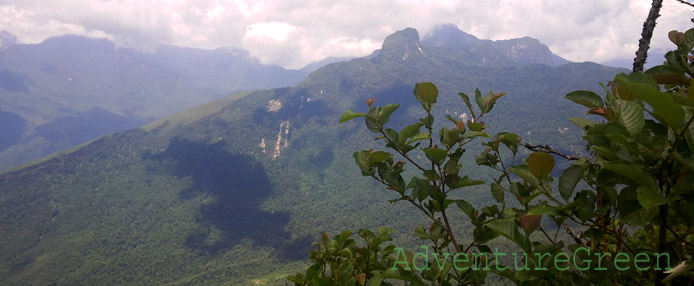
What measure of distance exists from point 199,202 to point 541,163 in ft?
566

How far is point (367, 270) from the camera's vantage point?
249cm

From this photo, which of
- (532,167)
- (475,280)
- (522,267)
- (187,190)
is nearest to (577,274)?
(522,267)

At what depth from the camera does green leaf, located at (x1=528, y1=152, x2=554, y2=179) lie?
1.42 meters

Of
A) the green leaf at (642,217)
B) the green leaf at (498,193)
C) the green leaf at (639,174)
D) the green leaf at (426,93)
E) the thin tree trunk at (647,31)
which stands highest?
the thin tree trunk at (647,31)

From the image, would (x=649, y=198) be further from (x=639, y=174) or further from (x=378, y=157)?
(x=378, y=157)

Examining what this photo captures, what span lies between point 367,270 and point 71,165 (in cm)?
20437

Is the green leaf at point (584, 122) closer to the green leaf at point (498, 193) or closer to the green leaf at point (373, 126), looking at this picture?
the green leaf at point (498, 193)

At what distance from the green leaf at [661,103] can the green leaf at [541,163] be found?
1.51 feet

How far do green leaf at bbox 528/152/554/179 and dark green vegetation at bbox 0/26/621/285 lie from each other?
320 feet

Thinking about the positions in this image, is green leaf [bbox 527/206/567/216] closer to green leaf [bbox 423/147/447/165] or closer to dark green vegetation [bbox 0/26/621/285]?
green leaf [bbox 423/147/447/165]

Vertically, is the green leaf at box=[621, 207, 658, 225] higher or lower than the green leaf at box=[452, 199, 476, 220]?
higher

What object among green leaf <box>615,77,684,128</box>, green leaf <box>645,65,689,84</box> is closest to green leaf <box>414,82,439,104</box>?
green leaf <box>645,65,689,84</box>

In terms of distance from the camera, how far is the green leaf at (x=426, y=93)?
204 centimetres

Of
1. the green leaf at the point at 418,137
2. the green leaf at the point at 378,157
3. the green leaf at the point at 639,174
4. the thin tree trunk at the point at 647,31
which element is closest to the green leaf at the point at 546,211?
the green leaf at the point at 639,174
